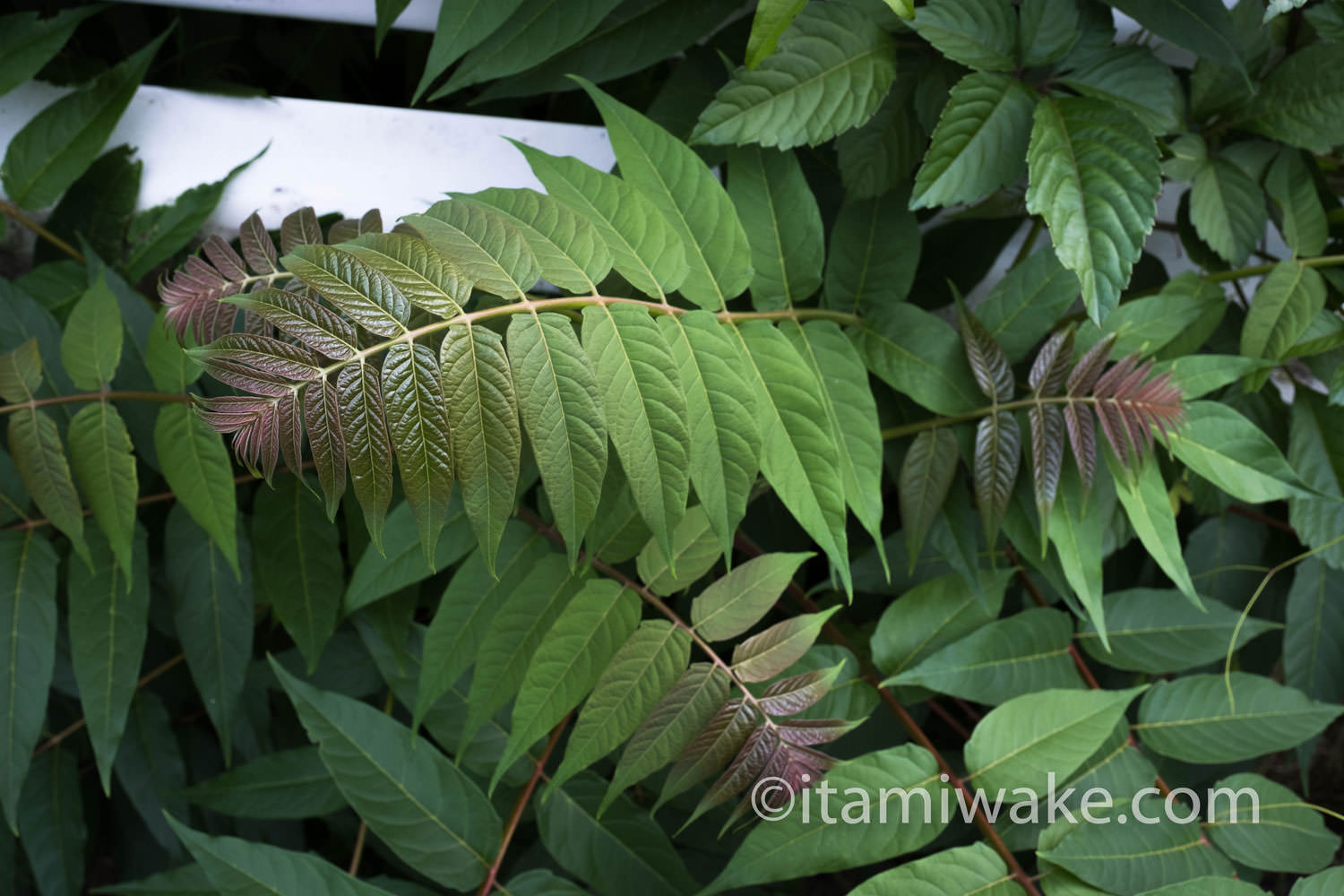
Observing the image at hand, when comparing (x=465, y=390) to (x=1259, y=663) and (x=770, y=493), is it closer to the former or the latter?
(x=770, y=493)

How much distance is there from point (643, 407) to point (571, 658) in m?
0.23

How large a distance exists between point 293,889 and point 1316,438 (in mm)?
926

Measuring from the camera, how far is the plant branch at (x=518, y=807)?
0.69m

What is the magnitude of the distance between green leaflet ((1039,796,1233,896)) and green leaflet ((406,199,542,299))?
0.54 meters

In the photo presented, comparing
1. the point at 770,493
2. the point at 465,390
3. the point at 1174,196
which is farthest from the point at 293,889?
the point at 1174,196

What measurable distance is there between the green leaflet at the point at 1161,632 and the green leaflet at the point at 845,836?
244 mm

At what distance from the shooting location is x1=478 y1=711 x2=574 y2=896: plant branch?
69 centimetres

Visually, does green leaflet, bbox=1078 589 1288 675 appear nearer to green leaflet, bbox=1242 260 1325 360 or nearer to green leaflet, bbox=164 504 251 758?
green leaflet, bbox=1242 260 1325 360

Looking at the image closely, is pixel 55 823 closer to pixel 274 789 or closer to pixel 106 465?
pixel 274 789

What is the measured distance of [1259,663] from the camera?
943mm

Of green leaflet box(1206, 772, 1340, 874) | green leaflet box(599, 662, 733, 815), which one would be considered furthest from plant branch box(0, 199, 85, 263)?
green leaflet box(1206, 772, 1340, 874)

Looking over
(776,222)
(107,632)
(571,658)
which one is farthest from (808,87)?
(107,632)

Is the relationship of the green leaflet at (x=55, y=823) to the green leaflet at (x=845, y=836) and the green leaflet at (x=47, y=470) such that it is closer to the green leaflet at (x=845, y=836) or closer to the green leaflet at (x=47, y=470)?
the green leaflet at (x=47, y=470)

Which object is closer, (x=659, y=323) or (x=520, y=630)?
(x=659, y=323)
